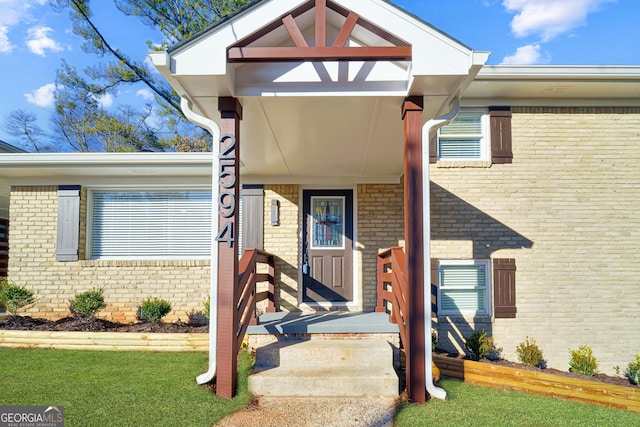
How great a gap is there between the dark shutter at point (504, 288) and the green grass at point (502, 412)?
268 centimetres

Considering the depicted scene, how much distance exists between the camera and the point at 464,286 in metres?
7.54

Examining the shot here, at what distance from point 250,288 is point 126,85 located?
43.6 feet

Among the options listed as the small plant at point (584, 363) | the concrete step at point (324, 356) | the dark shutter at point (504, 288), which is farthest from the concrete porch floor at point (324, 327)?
the small plant at point (584, 363)

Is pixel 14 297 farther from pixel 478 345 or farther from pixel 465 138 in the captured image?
pixel 465 138

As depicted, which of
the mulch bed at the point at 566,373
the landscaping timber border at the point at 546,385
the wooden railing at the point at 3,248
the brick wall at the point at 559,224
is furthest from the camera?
the wooden railing at the point at 3,248

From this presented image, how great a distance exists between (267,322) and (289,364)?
3.66 ft

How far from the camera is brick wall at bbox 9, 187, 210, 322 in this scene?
7.59 m

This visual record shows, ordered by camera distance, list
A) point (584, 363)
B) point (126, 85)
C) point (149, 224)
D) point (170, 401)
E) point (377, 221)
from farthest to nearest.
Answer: point (126, 85) → point (149, 224) → point (377, 221) → point (584, 363) → point (170, 401)

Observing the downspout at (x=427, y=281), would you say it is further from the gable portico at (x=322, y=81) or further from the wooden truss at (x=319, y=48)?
the wooden truss at (x=319, y=48)

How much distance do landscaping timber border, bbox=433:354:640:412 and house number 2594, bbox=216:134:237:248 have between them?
10.0ft

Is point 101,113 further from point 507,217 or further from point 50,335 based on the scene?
point 507,217

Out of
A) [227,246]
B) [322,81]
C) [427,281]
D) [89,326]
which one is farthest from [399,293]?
[89,326]

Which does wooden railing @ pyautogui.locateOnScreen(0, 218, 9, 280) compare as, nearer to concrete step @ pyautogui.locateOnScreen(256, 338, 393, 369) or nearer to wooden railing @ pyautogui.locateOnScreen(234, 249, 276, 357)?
wooden railing @ pyautogui.locateOnScreen(234, 249, 276, 357)

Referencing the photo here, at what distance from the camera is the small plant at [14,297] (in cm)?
715
